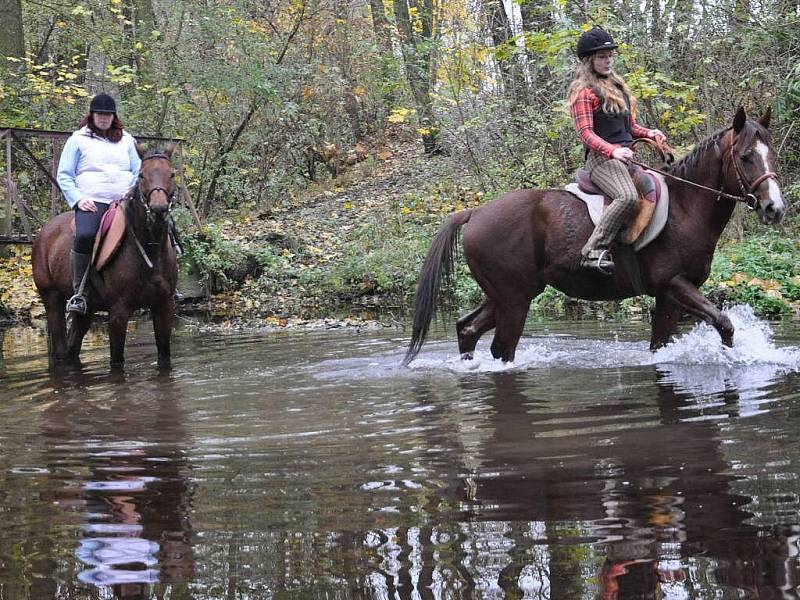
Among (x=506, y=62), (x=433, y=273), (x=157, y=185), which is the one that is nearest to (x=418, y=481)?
(x=433, y=273)

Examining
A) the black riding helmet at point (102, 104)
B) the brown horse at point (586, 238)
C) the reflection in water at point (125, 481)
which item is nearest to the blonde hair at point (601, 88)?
the brown horse at point (586, 238)

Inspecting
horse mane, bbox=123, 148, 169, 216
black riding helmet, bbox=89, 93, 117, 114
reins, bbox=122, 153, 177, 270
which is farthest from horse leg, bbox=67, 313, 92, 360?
black riding helmet, bbox=89, 93, 117, 114

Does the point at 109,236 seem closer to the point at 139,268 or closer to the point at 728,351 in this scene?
the point at 139,268

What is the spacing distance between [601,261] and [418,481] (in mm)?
3924

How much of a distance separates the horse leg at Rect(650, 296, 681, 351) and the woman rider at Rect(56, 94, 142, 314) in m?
5.12

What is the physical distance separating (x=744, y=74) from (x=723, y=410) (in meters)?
10.9

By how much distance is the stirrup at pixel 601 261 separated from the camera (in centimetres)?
786

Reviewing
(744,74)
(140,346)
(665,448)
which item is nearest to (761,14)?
(744,74)

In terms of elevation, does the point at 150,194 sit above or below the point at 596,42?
below

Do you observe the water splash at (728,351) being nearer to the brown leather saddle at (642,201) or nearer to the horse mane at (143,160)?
the brown leather saddle at (642,201)

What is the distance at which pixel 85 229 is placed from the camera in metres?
9.24

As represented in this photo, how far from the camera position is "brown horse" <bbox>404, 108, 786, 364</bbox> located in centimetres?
753

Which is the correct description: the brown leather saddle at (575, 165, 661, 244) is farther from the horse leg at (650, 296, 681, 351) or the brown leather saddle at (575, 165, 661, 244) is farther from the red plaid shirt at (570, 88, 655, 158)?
the horse leg at (650, 296, 681, 351)

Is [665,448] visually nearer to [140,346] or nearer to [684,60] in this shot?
[140,346]
